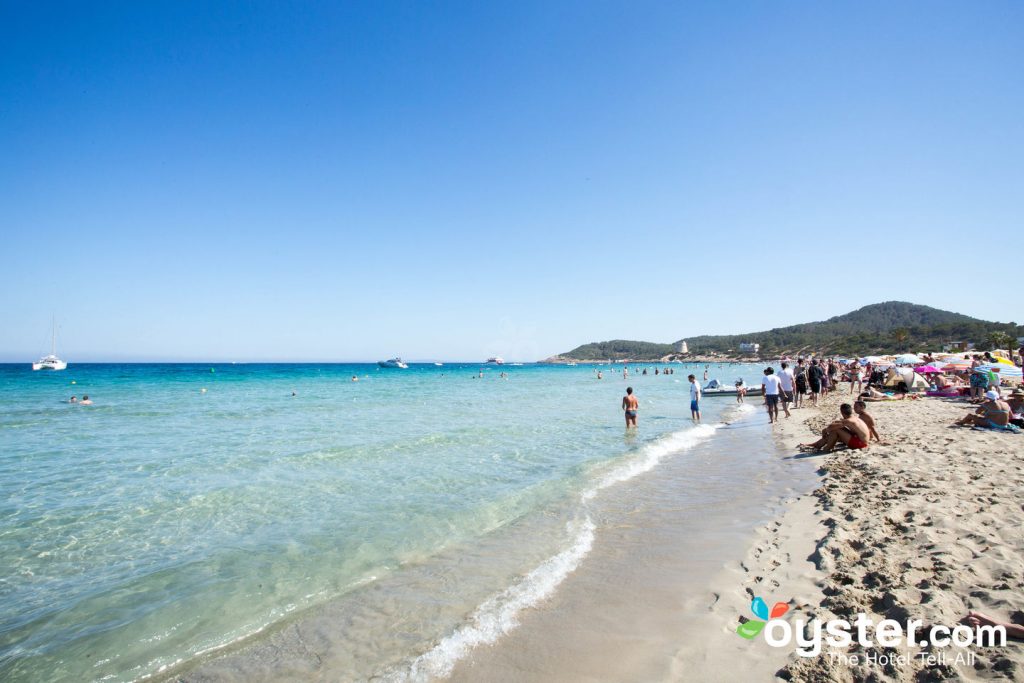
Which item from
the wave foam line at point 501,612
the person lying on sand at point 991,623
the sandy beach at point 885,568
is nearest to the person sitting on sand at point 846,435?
the sandy beach at point 885,568

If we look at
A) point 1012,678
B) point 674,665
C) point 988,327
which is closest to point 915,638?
point 1012,678

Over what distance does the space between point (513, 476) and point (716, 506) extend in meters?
4.21

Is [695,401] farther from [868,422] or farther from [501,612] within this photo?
[501,612]

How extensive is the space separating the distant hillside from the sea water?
321 ft

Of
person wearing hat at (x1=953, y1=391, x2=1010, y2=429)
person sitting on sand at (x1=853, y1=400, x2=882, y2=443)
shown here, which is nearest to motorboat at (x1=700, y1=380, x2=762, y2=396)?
person wearing hat at (x1=953, y1=391, x2=1010, y2=429)

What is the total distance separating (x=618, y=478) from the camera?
32.4 ft

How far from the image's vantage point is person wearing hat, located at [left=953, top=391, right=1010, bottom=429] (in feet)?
37.9

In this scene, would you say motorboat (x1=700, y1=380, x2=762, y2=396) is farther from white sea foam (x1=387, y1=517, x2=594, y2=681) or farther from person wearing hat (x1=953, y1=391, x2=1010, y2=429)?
white sea foam (x1=387, y1=517, x2=594, y2=681)

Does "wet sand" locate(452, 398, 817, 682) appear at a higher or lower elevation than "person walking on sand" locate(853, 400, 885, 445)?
lower

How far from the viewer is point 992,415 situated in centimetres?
Result: 1178

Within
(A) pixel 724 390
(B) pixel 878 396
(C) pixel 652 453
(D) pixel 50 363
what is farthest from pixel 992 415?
(D) pixel 50 363

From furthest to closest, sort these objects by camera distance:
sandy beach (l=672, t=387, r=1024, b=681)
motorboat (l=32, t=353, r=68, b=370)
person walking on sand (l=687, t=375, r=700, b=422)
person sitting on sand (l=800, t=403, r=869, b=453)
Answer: motorboat (l=32, t=353, r=68, b=370) < person walking on sand (l=687, t=375, r=700, b=422) < person sitting on sand (l=800, t=403, r=869, b=453) < sandy beach (l=672, t=387, r=1024, b=681)

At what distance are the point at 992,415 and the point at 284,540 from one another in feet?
51.8

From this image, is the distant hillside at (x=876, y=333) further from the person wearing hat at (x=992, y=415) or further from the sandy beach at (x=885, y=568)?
the sandy beach at (x=885, y=568)
